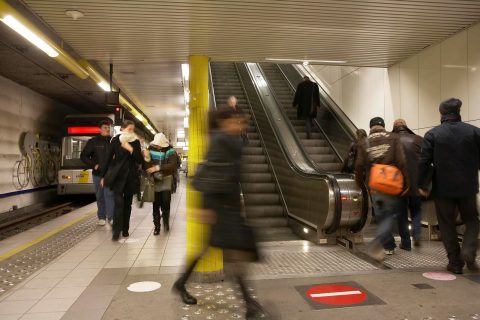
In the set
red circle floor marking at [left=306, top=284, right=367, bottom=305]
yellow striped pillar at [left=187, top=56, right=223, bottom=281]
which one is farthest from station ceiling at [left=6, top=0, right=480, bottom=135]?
red circle floor marking at [left=306, top=284, right=367, bottom=305]

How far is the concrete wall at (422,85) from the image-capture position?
543 centimetres

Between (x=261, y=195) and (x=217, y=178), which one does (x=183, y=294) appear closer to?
(x=217, y=178)

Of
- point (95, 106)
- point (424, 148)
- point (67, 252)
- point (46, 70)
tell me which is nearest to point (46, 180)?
point (95, 106)

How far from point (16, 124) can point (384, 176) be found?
11155 millimetres

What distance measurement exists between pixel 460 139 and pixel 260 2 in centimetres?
254

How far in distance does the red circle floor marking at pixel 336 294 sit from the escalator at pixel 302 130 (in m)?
3.90

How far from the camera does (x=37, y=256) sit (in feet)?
16.5

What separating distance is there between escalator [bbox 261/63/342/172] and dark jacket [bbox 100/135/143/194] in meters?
3.44

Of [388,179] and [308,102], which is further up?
[308,102]

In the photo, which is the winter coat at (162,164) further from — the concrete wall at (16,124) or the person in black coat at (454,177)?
the concrete wall at (16,124)

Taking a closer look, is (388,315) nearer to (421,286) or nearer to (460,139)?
(421,286)

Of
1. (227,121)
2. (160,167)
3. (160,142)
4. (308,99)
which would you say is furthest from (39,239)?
(308,99)

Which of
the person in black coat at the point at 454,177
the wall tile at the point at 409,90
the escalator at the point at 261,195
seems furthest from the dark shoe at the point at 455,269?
the wall tile at the point at 409,90

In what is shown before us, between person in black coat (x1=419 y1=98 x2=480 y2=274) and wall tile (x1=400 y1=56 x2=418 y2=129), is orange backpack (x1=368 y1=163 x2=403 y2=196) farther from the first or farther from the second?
wall tile (x1=400 y1=56 x2=418 y2=129)
